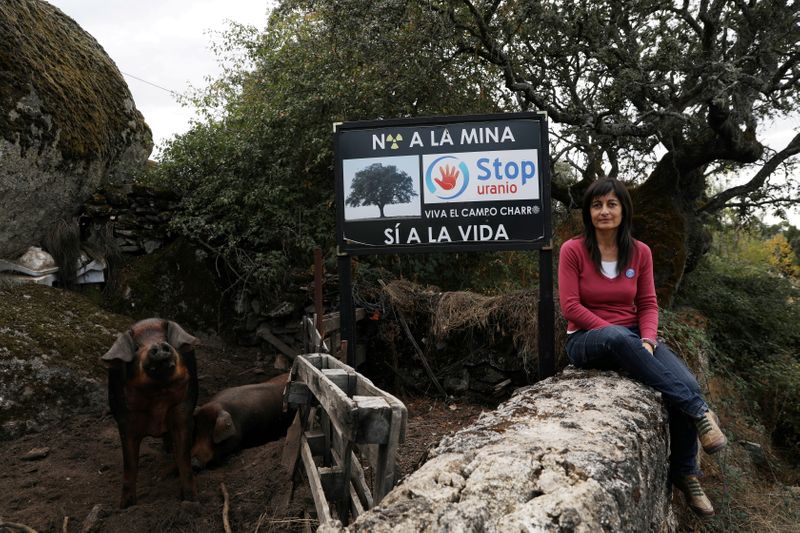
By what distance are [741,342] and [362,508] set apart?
864cm

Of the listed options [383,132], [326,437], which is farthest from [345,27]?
[326,437]

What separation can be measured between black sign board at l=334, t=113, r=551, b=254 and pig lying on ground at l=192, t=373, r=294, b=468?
2044 millimetres

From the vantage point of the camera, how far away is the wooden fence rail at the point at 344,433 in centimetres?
256

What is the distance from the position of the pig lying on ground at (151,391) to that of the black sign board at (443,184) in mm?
1719

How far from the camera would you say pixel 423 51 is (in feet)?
28.3

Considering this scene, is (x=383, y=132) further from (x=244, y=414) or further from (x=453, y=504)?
(x=453, y=504)

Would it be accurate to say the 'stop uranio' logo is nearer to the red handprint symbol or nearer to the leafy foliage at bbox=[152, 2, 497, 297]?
the red handprint symbol

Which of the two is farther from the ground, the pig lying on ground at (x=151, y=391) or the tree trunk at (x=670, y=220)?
the tree trunk at (x=670, y=220)

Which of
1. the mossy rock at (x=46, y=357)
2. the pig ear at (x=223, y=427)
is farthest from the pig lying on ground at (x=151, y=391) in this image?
the mossy rock at (x=46, y=357)

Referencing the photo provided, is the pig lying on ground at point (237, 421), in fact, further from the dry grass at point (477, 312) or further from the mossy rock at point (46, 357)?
the dry grass at point (477, 312)

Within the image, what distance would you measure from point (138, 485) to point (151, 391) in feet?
3.78

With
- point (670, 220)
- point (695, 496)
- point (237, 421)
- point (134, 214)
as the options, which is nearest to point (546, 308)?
point (695, 496)

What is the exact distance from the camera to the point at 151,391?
4.72 metres

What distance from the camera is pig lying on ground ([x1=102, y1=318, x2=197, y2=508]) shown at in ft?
15.0
